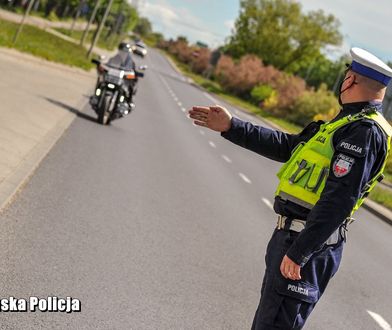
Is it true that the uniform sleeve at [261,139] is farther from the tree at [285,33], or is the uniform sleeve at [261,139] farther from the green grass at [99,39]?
the tree at [285,33]

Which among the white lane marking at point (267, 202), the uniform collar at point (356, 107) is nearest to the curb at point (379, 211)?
the white lane marking at point (267, 202)

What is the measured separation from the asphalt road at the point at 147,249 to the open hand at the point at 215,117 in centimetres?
171

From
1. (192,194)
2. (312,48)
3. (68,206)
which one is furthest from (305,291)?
(312,48)

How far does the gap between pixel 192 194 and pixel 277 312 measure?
25.5ft

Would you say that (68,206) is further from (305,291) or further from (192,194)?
(305,291)

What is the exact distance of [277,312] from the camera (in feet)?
11.8

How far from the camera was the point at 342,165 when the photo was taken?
3.35 meters

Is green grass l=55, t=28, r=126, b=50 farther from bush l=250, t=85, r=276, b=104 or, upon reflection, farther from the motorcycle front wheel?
the motorcycle front wheel

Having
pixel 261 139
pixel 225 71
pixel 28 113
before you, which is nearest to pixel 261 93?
pixel 225 71

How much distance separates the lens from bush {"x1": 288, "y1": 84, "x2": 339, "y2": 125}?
5012 centimetres

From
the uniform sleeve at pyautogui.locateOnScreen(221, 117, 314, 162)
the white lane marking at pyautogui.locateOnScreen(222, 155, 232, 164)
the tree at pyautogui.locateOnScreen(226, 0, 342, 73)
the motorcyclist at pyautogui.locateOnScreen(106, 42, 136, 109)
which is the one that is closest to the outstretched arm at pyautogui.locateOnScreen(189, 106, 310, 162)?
the uniform sleeve at pyautogui.locateOnScreen(221, 117, 314, 162)

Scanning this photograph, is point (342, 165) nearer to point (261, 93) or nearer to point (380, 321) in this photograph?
point (380, 321)

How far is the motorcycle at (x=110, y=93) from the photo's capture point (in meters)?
16.2

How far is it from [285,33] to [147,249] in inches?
3387
